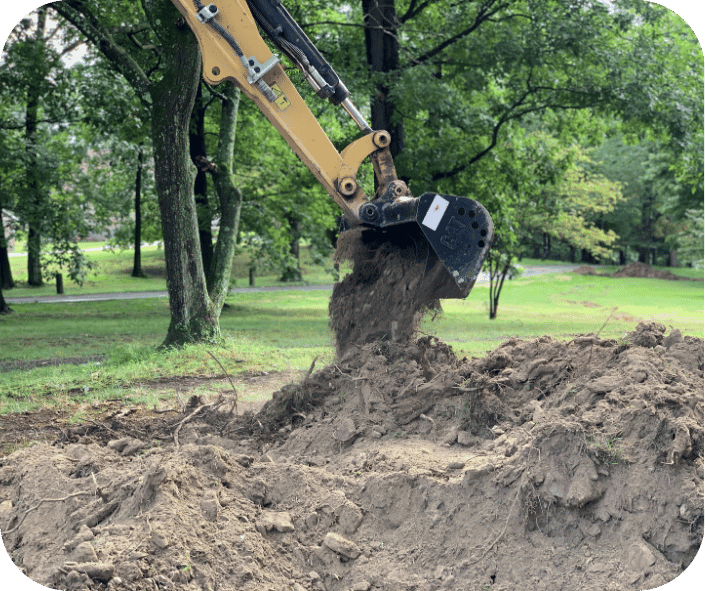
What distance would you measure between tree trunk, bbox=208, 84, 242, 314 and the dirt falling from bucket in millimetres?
5493

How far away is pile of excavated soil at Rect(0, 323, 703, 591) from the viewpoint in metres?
4.20

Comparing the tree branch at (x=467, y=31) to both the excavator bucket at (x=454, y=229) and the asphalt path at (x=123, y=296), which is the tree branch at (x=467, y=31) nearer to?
the asphalt path at (x=123, y=296)

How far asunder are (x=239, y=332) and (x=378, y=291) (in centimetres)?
871

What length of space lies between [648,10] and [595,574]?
1351cm

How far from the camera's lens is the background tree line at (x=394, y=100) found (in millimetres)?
11734

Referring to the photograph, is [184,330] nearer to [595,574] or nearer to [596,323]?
[595,574]

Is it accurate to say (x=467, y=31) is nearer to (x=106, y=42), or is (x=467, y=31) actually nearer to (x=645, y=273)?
(x=106, y=42)

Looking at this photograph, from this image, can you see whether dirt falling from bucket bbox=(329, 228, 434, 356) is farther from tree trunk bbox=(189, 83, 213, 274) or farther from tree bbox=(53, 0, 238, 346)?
tree trunk bbox=(189, 83, 213, 274)

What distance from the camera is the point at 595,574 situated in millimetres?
4121

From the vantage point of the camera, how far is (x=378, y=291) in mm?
7461

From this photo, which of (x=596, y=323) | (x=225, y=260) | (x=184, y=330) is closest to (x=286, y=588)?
(x=184, y=330)

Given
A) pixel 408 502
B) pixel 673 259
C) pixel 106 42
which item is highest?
pixel 106 42

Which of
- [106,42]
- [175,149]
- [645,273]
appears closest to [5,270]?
[106,42]

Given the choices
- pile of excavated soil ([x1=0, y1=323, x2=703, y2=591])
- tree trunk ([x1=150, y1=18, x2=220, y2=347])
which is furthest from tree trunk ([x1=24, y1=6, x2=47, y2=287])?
pile of excavated soil ([x1=0, y1=323, x2=703, y2=591])
